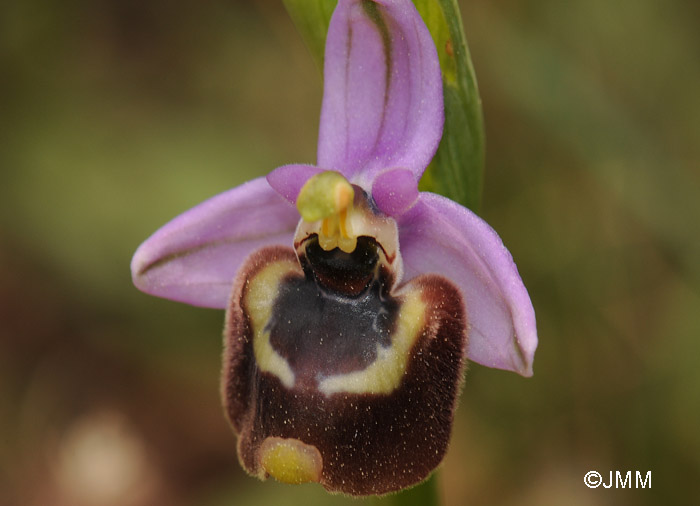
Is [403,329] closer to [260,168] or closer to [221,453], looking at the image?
→ [260,168]

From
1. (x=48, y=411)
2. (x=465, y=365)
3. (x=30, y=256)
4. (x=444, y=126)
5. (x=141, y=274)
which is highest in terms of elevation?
(x=444, y=126)

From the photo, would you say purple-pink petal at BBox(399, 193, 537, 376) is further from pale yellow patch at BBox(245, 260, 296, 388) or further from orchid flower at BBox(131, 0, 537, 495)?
pale yellow patch at BBox(245, 260, 296, 388)

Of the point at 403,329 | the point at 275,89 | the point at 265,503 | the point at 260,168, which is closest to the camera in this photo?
the point at 403,329

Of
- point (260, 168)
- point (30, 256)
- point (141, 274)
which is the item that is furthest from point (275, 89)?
point (141, 274)

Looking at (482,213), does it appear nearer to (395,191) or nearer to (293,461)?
(395,191)

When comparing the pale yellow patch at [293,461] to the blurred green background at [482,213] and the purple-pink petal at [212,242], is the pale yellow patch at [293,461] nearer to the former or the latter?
the purple-pink petal at [212,242]
